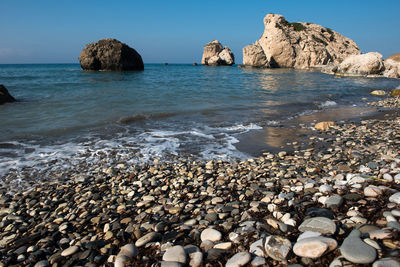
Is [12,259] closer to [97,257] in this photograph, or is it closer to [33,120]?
[97,257]

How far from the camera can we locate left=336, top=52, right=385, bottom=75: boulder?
36312mm

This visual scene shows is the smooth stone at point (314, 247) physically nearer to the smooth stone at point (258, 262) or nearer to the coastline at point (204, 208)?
the coastline at point (204, 208)

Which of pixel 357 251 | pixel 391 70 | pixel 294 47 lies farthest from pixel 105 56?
pixel 357 251

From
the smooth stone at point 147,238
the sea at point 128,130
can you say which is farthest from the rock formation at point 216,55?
the smooth stone at point 147,238

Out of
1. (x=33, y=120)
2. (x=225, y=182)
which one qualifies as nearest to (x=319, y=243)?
(x=225, y=182)

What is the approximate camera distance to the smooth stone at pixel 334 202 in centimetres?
300

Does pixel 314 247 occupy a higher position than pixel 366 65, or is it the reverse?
pixel 366 65

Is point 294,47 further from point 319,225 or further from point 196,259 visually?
point 196,259

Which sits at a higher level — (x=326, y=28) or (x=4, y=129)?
(x=326, y=28)

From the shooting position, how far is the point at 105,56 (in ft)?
163

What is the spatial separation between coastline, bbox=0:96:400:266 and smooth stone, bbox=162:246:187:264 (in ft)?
0.16

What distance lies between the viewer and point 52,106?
12.2m

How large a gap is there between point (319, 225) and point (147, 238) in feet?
6.18

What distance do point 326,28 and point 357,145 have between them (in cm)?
8512
